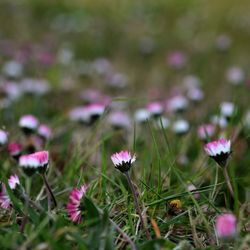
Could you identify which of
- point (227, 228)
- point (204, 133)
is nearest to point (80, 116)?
point (204, 133)

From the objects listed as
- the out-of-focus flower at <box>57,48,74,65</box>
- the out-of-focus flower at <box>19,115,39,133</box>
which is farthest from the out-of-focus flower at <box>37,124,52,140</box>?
the out-of-focus flower at <box>57,48,74,65</box>

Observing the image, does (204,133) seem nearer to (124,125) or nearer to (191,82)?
(124,125)

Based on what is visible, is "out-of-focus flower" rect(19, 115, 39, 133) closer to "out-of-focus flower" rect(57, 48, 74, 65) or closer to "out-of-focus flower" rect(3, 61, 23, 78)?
"out-of-focus flower" rect(3, 61, 23, 78)

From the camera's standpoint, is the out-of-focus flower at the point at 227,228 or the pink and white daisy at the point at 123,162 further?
the pink and white daisy at the point at 123,162

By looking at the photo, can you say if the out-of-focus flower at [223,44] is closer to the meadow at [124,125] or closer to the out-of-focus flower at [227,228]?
the meadow at [124,125]

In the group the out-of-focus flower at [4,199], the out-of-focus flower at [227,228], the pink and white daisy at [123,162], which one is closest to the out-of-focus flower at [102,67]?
the out-of-focus flower at [4,199]

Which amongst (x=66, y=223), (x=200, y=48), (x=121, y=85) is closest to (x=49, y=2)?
(x=200, y=48)

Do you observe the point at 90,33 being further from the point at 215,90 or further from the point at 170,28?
the point at 215,90
